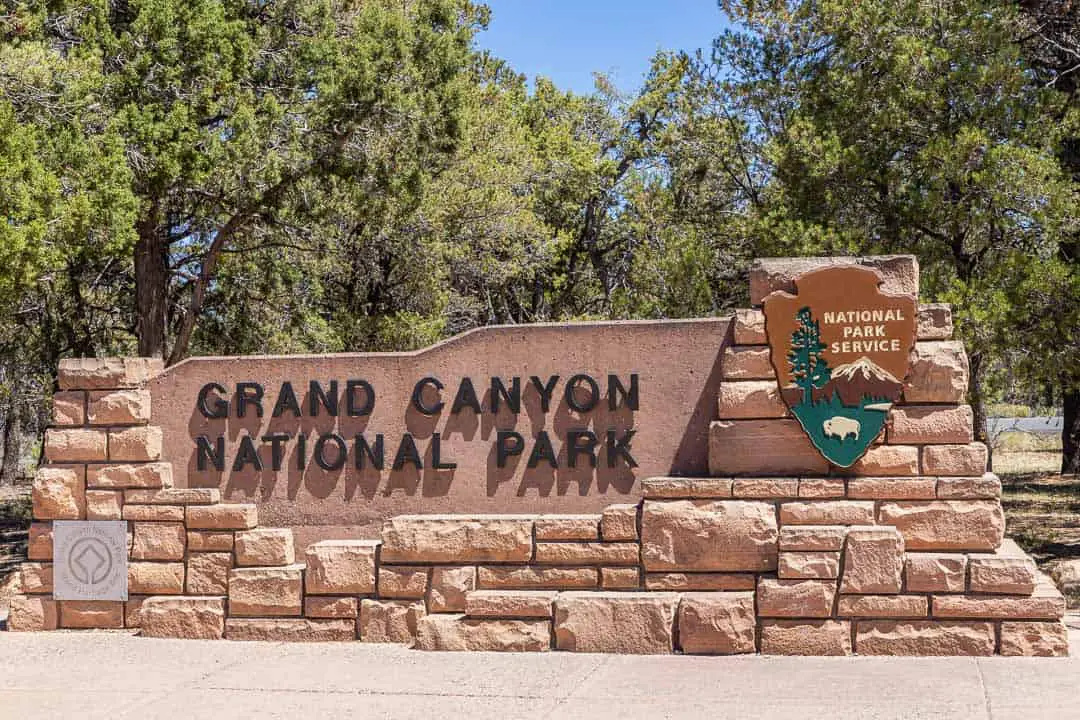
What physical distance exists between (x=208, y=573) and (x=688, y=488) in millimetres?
3564

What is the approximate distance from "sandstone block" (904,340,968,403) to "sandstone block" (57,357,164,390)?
5531 millimetres

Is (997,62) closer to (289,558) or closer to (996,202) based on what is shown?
(996,202)

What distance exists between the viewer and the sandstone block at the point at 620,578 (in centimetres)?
881

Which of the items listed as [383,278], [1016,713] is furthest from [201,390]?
[383,278]

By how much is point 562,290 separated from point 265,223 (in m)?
11.2

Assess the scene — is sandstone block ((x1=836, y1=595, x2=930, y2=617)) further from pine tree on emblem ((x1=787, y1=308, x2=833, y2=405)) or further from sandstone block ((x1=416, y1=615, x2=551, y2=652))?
sandstone block ((x1=416, y1=615, x2=551, y2=652))

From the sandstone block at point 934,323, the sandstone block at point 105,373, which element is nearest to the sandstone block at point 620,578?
the sandstone block at point 934,323

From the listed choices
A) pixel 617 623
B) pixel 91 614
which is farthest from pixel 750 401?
pixel 91 614

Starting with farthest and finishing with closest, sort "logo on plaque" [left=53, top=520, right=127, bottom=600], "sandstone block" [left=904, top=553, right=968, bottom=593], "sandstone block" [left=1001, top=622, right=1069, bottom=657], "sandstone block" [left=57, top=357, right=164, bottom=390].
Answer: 1. "sandstone block" [left=57, top=357, right=164, bottom=390]
2. "logo on plaque" [left=53, top=520, right=127, bottom=600]
3. "sandstone block" [left=904, top=553, right=968, bottom=593]
4. "sandstone block" [left=1001, top=622, right=1069, bottom=657]

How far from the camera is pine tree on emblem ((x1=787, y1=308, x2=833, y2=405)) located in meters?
8.69

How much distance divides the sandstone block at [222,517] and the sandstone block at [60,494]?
0.92 m

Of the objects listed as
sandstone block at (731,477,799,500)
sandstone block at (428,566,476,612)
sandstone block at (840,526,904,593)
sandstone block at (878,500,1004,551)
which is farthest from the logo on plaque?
sandstone block at (878,500,1004,551)

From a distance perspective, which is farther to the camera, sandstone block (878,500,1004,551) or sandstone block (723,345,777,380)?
sandstone block (723,345,777,380)

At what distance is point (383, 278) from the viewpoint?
819 inches
